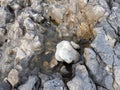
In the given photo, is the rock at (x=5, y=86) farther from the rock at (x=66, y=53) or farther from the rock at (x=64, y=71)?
the rock at (x=66, y=53)

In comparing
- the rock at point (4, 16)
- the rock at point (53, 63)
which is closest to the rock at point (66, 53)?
the rock at point (53, 63)

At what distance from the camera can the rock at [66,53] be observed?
56.4 ft

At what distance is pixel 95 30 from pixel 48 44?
3676 mm

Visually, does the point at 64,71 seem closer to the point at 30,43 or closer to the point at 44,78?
the point at 44,78

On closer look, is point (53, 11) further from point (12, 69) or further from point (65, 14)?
point (12, 69)

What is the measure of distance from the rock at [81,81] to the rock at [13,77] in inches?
132

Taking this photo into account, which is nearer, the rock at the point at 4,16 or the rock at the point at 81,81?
the rock at the point at 81,81

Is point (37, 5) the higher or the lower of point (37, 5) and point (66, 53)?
the higher

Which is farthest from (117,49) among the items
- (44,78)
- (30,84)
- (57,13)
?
(57,13)

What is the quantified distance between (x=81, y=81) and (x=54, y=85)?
162 centimetres

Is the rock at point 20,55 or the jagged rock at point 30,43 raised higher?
the jagged rock at point 30,43

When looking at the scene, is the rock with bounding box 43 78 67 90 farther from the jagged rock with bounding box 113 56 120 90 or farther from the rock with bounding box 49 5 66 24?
the rock with bounding box 49 5 66 24

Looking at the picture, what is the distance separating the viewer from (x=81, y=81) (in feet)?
51.2

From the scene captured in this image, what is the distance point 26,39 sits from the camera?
62.9 feet
